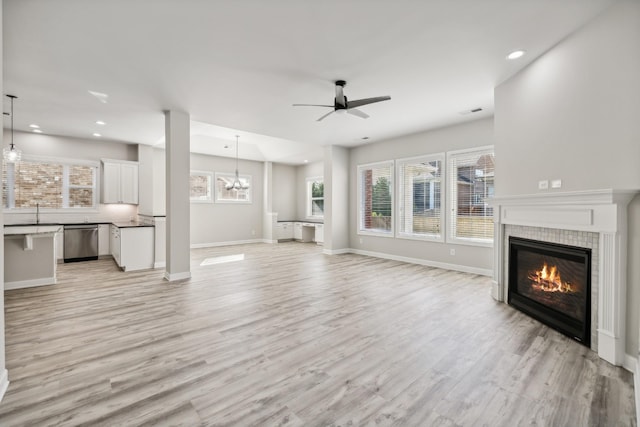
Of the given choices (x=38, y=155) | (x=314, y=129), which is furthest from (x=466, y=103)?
(x=38, y=155)

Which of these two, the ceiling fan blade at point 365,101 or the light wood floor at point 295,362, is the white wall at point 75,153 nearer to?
the light wood floor at point 295,362

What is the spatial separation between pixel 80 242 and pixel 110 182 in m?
1.50

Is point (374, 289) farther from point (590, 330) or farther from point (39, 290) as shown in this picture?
point (39, 290)

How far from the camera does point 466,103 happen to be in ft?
14.5

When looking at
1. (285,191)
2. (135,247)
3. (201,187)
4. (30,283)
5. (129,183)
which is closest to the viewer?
(30,283)

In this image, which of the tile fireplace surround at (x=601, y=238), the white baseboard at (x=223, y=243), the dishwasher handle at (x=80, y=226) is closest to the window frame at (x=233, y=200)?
the white baseboard at (x=223, y=243)

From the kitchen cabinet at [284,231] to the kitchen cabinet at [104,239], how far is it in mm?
4706

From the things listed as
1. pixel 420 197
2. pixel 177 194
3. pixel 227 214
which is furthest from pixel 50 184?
pixel 420 197

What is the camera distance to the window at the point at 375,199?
269 inches

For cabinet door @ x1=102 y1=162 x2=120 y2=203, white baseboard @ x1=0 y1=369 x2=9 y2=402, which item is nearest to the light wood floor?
white baseboard @ x1=0 y1=369 x2=9 y2=402

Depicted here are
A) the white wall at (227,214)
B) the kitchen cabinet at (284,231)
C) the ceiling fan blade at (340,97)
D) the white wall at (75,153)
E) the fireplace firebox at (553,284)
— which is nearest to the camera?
the fireplace firebox at (553,284)

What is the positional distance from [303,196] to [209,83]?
7171 mm

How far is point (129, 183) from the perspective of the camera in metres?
7.16

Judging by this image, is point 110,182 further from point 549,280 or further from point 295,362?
point 549,280
